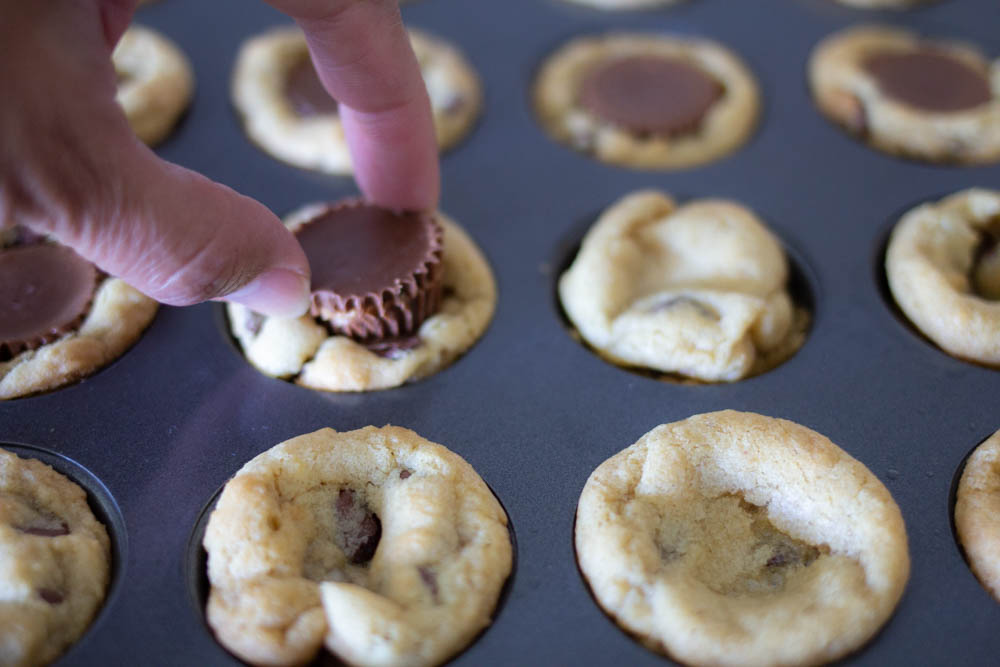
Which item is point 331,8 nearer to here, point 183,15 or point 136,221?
point 136,221

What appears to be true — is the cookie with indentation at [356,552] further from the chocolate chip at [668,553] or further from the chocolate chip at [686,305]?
the chocolate chip at [686,305]

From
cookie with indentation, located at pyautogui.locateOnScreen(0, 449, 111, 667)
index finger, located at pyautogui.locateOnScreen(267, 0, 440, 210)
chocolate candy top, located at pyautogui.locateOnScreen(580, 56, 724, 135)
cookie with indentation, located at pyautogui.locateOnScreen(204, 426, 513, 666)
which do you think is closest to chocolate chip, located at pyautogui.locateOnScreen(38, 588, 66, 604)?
cookie with indentation, located at pyautogui.locateOnScreen(0, 449, 111, 667)

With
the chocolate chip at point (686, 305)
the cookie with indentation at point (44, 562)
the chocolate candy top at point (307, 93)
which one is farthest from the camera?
the chocolate candy top at point (307, 93)

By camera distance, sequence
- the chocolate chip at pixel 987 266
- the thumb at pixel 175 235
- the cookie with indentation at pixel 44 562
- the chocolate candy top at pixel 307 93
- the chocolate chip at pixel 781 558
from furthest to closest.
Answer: the chocolate candy top at pixel 307 93 < the chocolate chip at pixel 987 266 < the chocolate chip at pixel 781 558 < the cookie with indentation at pixel 44 562 < the thumb at pixel 175 235

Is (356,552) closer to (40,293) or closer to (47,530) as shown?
(47,530)

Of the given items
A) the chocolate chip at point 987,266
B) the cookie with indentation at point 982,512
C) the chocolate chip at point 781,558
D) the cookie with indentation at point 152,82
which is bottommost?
the chocolate chip at point 781,558

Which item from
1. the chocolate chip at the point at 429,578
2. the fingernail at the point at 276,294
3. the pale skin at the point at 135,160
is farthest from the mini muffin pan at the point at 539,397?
the pale skin at the point at 135,160
